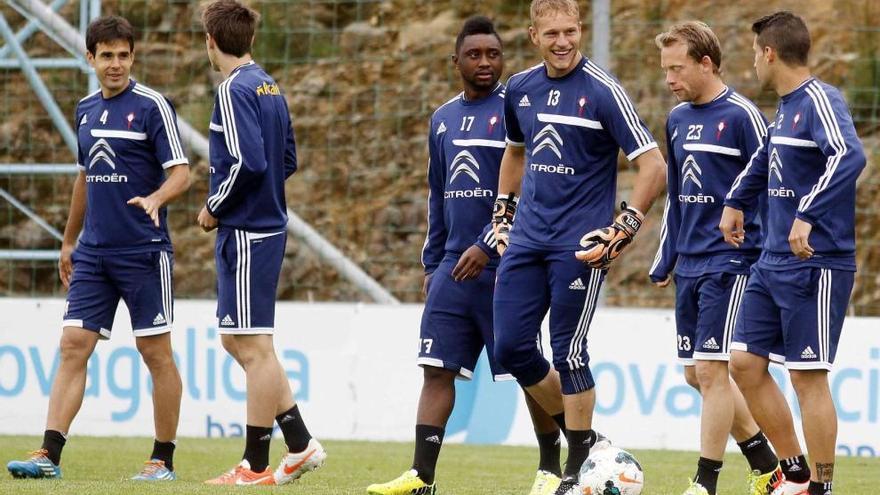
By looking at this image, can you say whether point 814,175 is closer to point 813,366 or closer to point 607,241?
point 813,366

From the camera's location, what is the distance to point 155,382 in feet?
27.6

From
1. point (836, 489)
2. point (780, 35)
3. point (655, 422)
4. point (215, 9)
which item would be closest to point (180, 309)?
point (655, 422)

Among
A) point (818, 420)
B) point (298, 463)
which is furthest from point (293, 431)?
point (818, 420)

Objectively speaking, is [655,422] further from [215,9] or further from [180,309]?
[215,9]

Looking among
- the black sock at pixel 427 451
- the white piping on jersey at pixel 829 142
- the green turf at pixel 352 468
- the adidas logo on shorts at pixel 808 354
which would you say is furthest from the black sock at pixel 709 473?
the white piping on jersey at pixel 829 142

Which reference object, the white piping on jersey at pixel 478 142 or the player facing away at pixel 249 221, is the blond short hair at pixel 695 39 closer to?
the white piping on jersey at pixel 478 142

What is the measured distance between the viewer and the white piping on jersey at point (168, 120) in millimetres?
8320

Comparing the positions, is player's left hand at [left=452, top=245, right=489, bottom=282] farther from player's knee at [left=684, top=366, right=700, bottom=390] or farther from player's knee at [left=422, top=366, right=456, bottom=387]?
player's knee at [left=684, top=366, right=700, bottom=390]

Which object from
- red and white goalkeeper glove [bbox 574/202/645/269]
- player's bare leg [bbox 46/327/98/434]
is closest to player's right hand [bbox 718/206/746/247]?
red and white goalkeeper glove [bbox 574/202/645/269]

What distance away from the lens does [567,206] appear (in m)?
6.93

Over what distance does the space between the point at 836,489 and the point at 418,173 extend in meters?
10.8

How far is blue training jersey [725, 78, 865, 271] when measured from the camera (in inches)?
258

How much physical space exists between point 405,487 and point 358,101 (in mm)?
11307

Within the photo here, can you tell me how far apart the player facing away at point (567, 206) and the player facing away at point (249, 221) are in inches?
55.4
